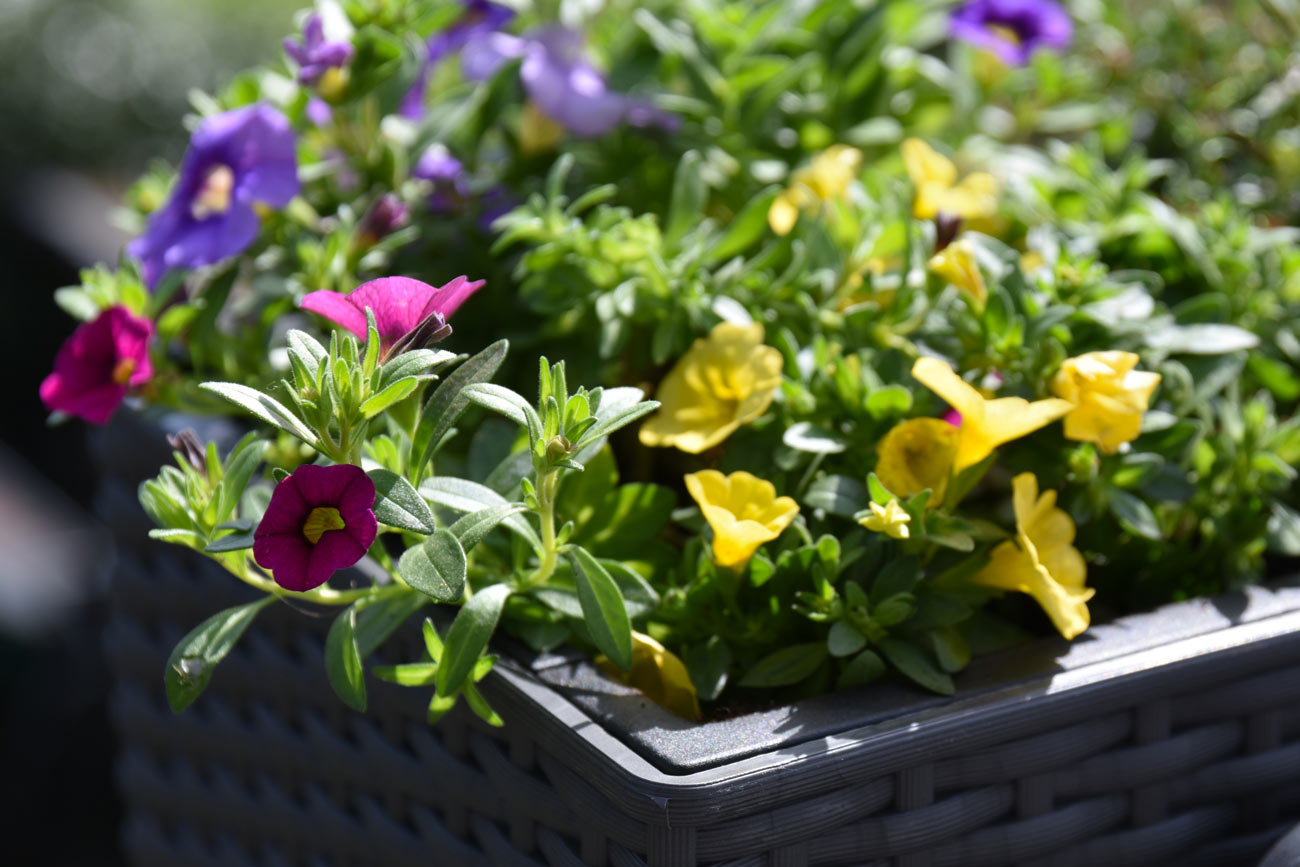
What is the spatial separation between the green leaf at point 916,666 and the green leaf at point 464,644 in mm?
208

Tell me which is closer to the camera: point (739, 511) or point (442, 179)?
point (739, 511)

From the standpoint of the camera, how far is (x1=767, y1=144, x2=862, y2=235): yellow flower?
2.87 feet

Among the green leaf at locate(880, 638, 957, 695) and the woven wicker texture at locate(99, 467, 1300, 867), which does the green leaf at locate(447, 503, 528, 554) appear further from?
the green leaf at locate(880, 638, 957, 695)

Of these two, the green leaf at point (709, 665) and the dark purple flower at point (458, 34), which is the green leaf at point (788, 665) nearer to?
the green leaf at point (709, 665)

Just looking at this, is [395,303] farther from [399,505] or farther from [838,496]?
[838,496]

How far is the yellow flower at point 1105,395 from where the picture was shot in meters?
0.65

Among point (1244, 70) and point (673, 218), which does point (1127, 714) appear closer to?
point (673, 218)

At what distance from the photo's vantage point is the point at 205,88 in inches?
156

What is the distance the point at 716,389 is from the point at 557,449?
0.20m

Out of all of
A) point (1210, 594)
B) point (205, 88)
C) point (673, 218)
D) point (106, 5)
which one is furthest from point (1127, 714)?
point (106, 5)

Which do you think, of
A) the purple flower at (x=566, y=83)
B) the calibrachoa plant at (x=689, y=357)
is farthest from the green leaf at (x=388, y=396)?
the purple flower at (x=566, y=83)

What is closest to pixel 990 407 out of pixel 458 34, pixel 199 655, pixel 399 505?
pixel 399 505

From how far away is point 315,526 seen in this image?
0.55 m

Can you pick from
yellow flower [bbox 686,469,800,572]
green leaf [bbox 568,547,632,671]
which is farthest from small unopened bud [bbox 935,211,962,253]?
green leaf [bbox 568,547,632,671]
